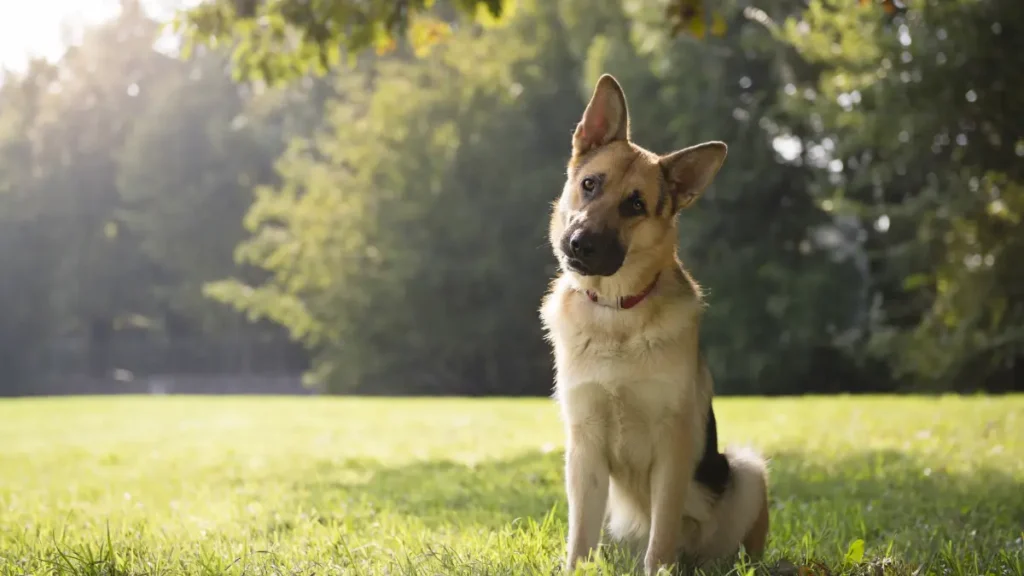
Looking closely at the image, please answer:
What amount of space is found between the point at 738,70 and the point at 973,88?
13.4m

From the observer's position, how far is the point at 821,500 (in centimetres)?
669

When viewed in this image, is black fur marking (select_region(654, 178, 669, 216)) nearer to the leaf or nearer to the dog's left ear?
the dog's left ear

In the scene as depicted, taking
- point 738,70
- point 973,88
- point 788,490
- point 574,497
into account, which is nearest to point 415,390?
point 738,70

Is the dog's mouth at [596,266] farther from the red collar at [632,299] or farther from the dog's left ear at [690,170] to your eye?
the dog's left ear at [690,170]

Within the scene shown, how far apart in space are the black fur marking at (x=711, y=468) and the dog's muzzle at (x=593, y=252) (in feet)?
2.91

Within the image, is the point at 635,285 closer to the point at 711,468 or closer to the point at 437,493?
the point at 711,468

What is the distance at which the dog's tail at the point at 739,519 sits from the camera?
179 inches

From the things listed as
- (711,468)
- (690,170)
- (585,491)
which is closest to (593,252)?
(690,170)

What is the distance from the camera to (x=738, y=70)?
28.3 meters

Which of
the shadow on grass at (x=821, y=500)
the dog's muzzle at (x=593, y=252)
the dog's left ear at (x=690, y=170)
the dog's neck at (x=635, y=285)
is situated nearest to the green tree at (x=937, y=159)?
the shadow on grass at (x=821, y=500)

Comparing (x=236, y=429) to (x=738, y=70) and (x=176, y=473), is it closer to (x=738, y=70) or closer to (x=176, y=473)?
(x=176, y=473)

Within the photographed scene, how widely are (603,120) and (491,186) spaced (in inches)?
1097

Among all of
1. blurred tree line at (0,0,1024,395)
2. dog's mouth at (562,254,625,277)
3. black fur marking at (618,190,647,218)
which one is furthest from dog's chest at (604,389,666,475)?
blurred tree line at (0,0,1024,395)

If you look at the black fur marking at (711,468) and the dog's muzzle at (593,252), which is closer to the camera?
the dog's muzzle at (593,252)
